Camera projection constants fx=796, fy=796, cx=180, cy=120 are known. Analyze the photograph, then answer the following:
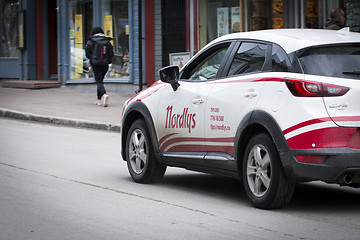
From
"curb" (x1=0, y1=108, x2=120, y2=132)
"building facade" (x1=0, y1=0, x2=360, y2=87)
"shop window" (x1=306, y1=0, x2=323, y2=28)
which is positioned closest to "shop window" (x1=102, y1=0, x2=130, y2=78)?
"building facade" (x1=0, y1=0, x2=360, y2=87)

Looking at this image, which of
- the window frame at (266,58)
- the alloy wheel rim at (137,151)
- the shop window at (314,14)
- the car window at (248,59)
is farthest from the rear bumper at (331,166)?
the shop window at (314,14)

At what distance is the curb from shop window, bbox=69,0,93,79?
709 cm

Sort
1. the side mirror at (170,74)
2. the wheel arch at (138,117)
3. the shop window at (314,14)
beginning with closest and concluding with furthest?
the side mirror at (170,74) < the wheel arch at (138,117) < the shop window at (314,14)

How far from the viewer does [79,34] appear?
26219mm

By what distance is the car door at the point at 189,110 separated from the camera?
303 inches

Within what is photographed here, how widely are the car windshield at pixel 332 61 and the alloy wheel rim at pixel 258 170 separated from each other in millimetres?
804

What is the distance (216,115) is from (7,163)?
4011 millimetres

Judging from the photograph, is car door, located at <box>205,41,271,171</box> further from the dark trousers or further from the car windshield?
the dark trousers

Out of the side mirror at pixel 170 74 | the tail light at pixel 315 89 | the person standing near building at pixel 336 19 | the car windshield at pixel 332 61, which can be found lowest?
the tail light at pixel 315 89

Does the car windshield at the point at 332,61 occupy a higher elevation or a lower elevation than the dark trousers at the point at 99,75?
higher

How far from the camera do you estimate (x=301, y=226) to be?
20.3ft

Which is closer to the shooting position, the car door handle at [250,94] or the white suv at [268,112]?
the white suv at [268,112]

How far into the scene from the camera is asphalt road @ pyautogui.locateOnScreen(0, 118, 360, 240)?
6.02 metres

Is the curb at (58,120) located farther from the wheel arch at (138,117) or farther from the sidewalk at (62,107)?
the wheel arch at (138,117)
